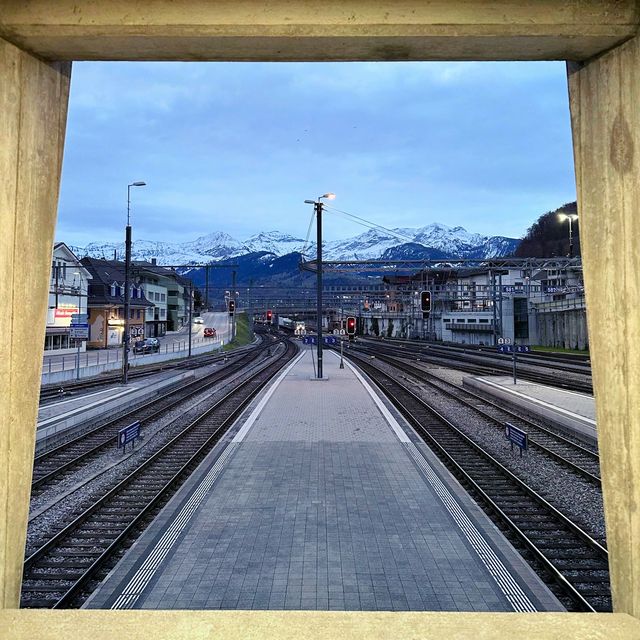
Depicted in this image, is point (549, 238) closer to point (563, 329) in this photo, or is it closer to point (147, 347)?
point (563, 329)

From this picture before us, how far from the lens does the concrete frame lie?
3008 mm

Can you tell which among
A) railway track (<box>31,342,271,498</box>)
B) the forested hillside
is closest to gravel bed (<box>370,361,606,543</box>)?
railway track (<box>31,342,271,498</box>)

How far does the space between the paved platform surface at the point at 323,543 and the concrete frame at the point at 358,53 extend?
2.77 m

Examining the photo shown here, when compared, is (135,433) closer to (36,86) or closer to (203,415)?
(203,415)

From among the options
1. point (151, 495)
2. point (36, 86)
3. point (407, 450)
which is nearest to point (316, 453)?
point (407, 450)

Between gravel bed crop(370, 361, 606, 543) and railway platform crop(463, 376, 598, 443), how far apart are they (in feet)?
7.00

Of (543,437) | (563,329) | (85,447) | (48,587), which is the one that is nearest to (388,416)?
(543,437)

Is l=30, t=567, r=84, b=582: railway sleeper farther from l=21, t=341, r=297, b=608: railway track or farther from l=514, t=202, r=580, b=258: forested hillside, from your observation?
l=514, t=202, r=580, b=258: forested hillside

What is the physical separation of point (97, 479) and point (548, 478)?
410 inches

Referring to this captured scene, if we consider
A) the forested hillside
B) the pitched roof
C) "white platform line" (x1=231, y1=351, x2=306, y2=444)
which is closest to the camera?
"white platform line" (x1=231, y1=351, x2=306, y2=444)

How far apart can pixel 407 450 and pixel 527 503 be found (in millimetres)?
3469

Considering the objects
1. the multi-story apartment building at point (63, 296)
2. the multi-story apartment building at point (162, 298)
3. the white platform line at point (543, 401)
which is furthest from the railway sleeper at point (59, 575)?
the multi-story apartment building at point (162, 298)

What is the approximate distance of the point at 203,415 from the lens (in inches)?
676

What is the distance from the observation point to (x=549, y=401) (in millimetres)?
18312
